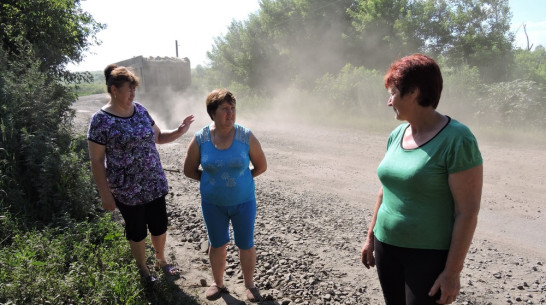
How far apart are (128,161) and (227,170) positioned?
911 mm

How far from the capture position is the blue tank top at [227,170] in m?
2.95

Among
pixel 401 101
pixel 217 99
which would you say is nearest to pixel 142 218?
pixel 217 99

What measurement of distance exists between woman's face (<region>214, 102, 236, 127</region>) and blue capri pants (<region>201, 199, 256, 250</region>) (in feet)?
2.31

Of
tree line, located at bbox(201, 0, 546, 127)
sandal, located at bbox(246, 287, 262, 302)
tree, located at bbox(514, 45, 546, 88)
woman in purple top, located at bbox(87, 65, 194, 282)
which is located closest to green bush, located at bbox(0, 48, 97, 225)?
woman in purple top, located at bbox(87, 65, 194, 282)

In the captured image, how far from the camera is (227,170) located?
297cm

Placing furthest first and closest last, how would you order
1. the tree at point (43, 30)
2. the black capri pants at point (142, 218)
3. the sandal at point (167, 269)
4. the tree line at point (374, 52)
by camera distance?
the tree line at point (374, 52), the tree at point (43, 30), the sandal at point (167, 269), the black capri pants at point (142, 218)

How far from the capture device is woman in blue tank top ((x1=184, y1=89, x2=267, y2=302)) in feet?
9.68

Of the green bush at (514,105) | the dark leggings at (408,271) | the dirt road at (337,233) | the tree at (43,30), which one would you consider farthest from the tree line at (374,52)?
the dark leggings at (408,271)

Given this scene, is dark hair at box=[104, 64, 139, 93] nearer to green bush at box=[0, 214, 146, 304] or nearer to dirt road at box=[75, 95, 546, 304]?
green bush at box=[0, 214, 146, 304]

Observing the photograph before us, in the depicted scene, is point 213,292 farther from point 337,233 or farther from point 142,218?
point 337,233

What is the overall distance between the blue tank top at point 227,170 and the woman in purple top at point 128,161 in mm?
558

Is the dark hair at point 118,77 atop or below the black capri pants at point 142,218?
atop

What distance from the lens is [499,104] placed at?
1273 cm

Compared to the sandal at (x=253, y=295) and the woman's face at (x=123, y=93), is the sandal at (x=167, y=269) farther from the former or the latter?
the woman's face at (x=123, y=93)
